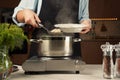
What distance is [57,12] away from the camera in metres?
2.03

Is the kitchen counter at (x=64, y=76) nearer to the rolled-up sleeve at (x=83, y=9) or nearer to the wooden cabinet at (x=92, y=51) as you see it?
the rolled-up sleeve at (x=83, y=9)

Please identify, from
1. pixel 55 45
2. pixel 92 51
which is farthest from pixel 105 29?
pixel 55 45

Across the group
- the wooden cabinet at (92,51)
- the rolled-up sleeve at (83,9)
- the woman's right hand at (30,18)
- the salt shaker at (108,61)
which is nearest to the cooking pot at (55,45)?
the woman's right hand at (30,18)

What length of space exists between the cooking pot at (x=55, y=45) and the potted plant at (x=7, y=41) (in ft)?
0.50

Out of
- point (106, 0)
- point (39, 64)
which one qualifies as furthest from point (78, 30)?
point (106, 0)

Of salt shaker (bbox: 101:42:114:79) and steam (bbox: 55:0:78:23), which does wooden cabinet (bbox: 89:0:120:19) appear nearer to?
steam (bbox: 55:0:78:23)

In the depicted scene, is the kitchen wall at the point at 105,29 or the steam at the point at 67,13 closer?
the steam at the point at 67,13

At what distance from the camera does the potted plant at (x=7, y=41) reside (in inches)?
44.9

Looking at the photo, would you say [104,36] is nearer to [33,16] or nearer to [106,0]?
[106,0]

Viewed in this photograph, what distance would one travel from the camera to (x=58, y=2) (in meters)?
2.05

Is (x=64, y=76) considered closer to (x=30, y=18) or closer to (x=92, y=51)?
(x=30, y=18)

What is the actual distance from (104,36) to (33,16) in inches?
96.5

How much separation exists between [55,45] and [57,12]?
2.32 ft

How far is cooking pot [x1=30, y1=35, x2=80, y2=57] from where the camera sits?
4.48ft
